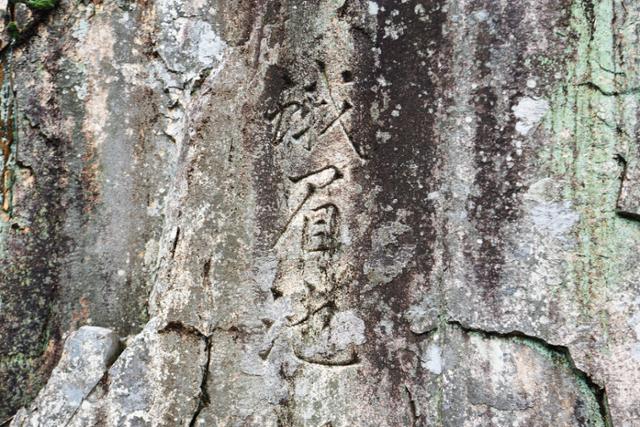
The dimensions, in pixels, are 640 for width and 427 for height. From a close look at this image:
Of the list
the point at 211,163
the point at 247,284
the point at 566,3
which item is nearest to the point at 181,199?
the point at 211,163

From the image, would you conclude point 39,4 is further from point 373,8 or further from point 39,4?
point 373,8

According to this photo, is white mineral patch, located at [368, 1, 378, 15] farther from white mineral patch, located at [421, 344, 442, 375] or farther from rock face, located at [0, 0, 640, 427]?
white mineral patch, located at [421, 344, 442, 375]

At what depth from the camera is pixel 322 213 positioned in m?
2.49

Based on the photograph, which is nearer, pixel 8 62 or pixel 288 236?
pixel 288 236

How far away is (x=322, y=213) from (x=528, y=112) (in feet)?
2.60

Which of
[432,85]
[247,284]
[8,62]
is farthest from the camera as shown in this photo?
[8,62]

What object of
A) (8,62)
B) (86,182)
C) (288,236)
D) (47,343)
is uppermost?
(8,62)

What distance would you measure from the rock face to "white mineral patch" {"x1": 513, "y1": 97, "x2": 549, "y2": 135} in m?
0.01

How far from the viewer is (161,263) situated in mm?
2703

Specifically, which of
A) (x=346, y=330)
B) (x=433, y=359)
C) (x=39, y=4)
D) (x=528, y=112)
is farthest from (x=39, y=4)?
(x=433, y=359)

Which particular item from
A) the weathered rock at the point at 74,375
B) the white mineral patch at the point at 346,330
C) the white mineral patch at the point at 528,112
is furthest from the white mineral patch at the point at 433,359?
the weathered rock at the point at 74,375

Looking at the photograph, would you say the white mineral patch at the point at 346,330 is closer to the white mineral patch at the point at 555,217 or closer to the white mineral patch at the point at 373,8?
the white mineral patch at the point at 555,217

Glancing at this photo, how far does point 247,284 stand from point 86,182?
0.96m

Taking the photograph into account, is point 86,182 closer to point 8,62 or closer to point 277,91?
point 8,62
